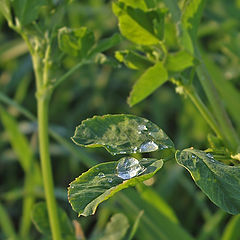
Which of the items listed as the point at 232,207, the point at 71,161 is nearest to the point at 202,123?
the point at 71,161

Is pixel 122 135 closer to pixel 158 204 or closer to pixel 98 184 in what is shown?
pixel 98 184

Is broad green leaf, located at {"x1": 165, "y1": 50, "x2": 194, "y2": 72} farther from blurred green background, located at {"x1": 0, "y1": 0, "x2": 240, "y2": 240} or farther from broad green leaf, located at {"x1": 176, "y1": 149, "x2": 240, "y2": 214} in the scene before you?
blurred green background, located at {"x1": 0, "y1": 0, "x2": 240, "y2": 240}

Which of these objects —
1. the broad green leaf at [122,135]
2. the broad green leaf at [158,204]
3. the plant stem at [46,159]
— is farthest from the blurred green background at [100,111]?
the broad green leaf at [122,135]

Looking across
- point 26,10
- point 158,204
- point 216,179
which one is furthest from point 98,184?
point 158,204

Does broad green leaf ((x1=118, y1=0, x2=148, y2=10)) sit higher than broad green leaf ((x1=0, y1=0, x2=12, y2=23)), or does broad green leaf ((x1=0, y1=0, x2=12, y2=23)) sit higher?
broad green leaf ((x1=0, y1=0, x2=12, y2=23))

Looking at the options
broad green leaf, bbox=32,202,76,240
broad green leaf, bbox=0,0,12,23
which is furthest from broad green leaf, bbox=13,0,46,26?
broad green leaf, bbox=32,202,76,240

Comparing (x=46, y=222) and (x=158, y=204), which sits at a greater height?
(x=46, y=222)
